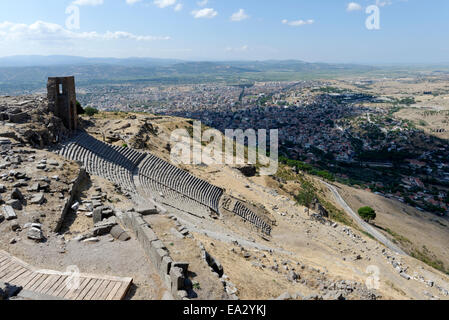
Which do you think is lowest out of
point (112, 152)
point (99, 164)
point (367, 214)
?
point (367, 214)

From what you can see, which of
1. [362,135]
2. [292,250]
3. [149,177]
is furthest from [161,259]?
[362,135]

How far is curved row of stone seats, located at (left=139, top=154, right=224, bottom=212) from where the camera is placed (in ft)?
72.9

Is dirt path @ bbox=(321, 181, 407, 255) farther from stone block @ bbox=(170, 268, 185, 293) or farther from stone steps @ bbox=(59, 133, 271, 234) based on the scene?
stone block @ bbox=(170, 268, 185, 293)

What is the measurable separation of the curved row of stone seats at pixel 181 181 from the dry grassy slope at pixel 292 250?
2.19 metres

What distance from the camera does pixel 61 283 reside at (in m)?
7.51

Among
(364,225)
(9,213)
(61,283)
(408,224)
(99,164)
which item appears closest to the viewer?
(61,283)

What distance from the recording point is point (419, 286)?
16.5 metres

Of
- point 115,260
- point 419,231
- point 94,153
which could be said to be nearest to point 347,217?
point 419,231

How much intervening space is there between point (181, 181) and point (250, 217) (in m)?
6.12

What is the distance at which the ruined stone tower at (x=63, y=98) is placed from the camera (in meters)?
22.5

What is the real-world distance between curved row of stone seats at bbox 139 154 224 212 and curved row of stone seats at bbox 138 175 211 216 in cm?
54

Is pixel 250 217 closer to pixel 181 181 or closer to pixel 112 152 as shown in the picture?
pixel 181 181

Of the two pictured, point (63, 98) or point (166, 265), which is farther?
point (63, 98)
